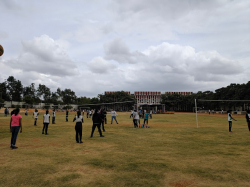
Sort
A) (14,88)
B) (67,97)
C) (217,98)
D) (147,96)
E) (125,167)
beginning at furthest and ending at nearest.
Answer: (147,96)
(67,97)
(14,88)
(217,98)
(125,167)

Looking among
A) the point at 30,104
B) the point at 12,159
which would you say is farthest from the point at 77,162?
the point at 30,104

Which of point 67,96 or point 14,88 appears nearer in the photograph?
point 14,88

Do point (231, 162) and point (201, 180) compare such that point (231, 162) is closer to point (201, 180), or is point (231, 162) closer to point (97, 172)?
point (201, 180)

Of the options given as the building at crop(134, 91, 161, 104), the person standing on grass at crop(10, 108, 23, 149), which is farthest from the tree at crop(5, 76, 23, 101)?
the person standing on grass at crop(10, 108, 23, 149)

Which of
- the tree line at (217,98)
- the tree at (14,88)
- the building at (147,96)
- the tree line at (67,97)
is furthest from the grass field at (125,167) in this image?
the building at (147,96)

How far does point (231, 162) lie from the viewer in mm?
6875

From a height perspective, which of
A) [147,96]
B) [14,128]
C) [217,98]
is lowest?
[14,128]

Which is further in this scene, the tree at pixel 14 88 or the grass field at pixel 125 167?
the tree at pixel 14 88

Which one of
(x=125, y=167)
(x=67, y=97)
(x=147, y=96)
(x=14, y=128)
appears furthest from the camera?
(x=147, y=96)

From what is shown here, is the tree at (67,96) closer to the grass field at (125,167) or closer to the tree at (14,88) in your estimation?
the tree at (14,88)

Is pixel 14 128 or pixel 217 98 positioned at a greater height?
pixel 217 98

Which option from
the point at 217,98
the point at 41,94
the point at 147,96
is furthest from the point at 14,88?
the point at 217,98

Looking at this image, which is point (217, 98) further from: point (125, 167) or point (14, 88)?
point (14, 88)

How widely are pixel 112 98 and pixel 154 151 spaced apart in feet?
280
